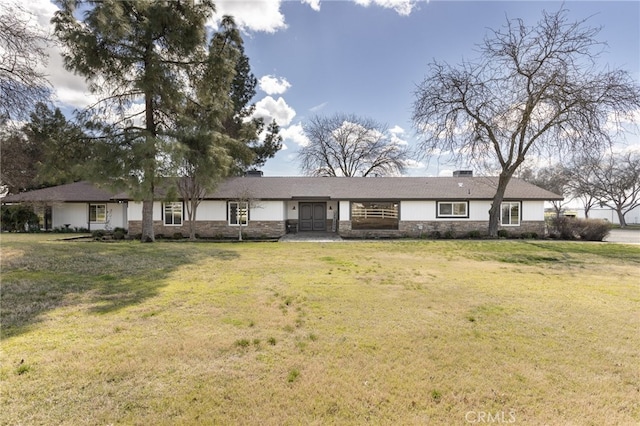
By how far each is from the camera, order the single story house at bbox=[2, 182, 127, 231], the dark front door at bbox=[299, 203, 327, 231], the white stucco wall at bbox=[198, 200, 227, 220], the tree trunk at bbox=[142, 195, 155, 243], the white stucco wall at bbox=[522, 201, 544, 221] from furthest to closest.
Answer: the dark front door at bbox=[299, 203, 327, 231] < the single story house at bbox=[2, 182, 127, 231] < the white stucco wall at bbox=[522, 201, 544, 221] < the white stucco wall at bbox=[198, 200, 227, 220] < the tree trunk at bbox=[142, 195, 155, 243]

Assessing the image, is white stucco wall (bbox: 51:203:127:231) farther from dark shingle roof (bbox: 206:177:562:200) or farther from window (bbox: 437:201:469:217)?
window (bbox: 437:201:469:217)

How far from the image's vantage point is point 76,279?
672 centimetres

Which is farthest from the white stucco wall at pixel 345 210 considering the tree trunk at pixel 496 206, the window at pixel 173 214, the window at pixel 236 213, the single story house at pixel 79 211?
the single story house at pixel 79 211

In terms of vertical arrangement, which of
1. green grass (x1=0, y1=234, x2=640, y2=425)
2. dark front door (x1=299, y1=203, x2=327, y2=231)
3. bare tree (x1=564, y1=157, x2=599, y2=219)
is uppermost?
bare tree (x1=564, y1=157, x2=599, y2=219)

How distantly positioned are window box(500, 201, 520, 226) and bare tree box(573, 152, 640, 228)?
1997 cm

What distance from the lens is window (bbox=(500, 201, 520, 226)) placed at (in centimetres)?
2009

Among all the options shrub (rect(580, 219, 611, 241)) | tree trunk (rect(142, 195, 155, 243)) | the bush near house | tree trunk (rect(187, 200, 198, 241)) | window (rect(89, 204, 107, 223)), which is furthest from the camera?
window (rect(89, 204, 107, 223))

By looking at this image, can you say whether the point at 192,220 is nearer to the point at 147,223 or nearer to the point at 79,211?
the point at 147,223

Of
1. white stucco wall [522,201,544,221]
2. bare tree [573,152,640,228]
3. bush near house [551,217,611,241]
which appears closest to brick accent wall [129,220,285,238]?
white stucco wall [522,201,544,221]

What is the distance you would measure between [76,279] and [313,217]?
53.6ft

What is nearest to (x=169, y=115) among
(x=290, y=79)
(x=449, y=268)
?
(x=290, y=79)

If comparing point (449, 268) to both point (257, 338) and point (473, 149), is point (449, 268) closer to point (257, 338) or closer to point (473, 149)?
point (257, 338)

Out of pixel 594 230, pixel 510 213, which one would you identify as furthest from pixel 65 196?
pixel 594 230

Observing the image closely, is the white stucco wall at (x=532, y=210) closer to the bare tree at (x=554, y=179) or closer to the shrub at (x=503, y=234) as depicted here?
the shrub at (x=503, y=234)
